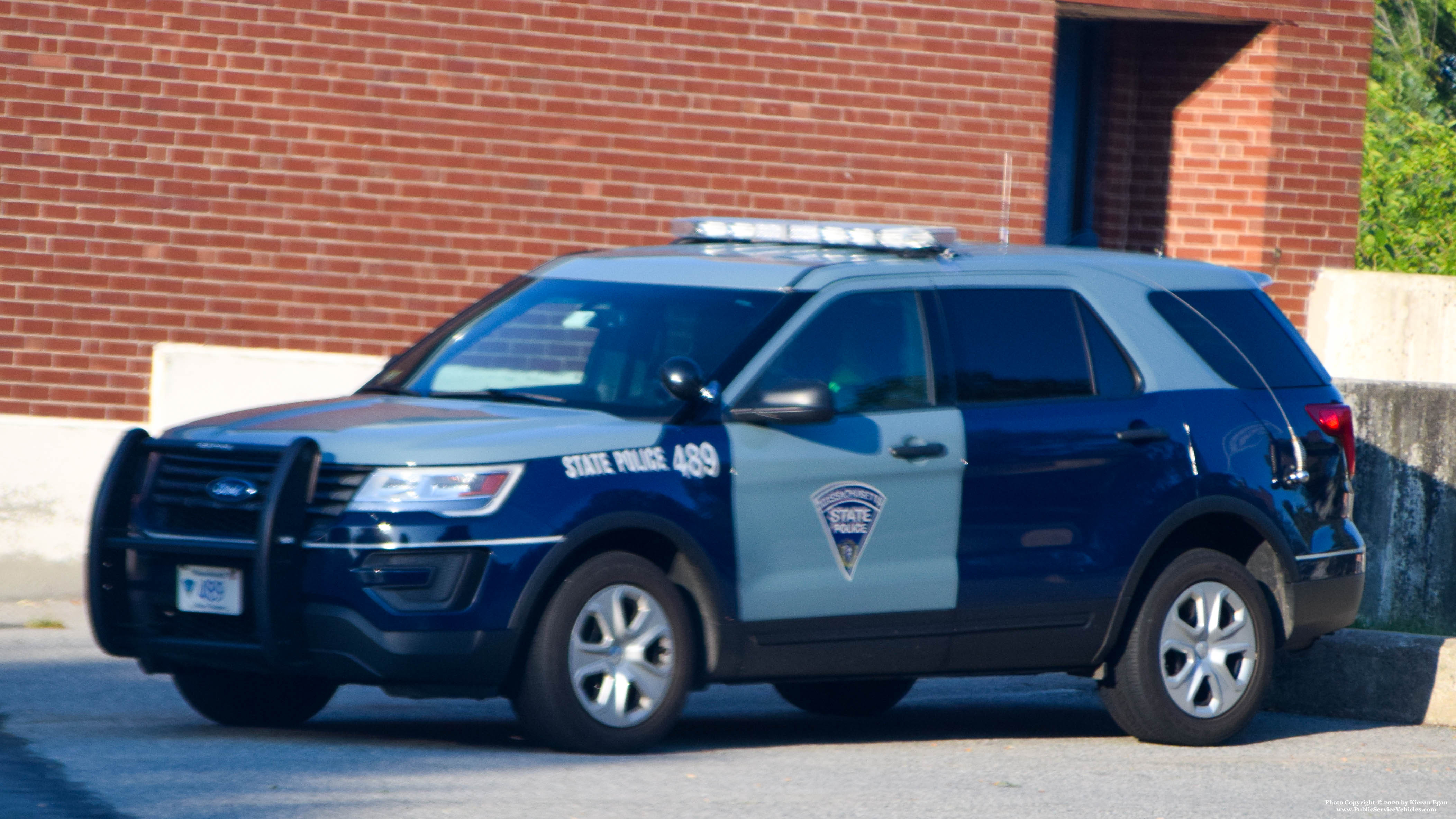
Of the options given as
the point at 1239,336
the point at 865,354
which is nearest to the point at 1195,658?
the point at 1239,336

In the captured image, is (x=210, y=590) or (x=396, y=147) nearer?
(x=210, y=590)

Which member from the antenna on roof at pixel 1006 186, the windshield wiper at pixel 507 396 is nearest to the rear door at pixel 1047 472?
the windshield wiper at pixel 507 396

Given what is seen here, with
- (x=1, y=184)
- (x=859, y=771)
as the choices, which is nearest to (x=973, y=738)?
(x=859, y=771)

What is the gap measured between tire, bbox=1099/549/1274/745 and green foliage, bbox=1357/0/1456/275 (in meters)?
9.24

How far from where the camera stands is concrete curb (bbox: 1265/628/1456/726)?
8.80m

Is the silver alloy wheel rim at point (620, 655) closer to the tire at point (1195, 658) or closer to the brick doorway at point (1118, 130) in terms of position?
the tire at point (1195, 658)

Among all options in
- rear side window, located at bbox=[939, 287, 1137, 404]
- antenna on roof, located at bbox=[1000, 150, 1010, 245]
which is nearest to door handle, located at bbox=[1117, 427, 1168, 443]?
rear side window, located at bbox=[939, 287, 1137, 404]

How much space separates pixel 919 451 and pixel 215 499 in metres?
2.42

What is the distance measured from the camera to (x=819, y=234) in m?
8.02

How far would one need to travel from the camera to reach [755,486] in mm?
7062

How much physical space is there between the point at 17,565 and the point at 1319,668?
6.71m

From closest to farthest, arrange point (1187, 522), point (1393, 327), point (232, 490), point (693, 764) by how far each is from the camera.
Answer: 1. point (232, 490)
2. point (693, 764)
3. point (1187, 522)
4. point (1393, 327)

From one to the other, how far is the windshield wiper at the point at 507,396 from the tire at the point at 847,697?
2.00 m

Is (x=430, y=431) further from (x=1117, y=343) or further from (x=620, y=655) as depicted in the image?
(x=1117, y=343)
